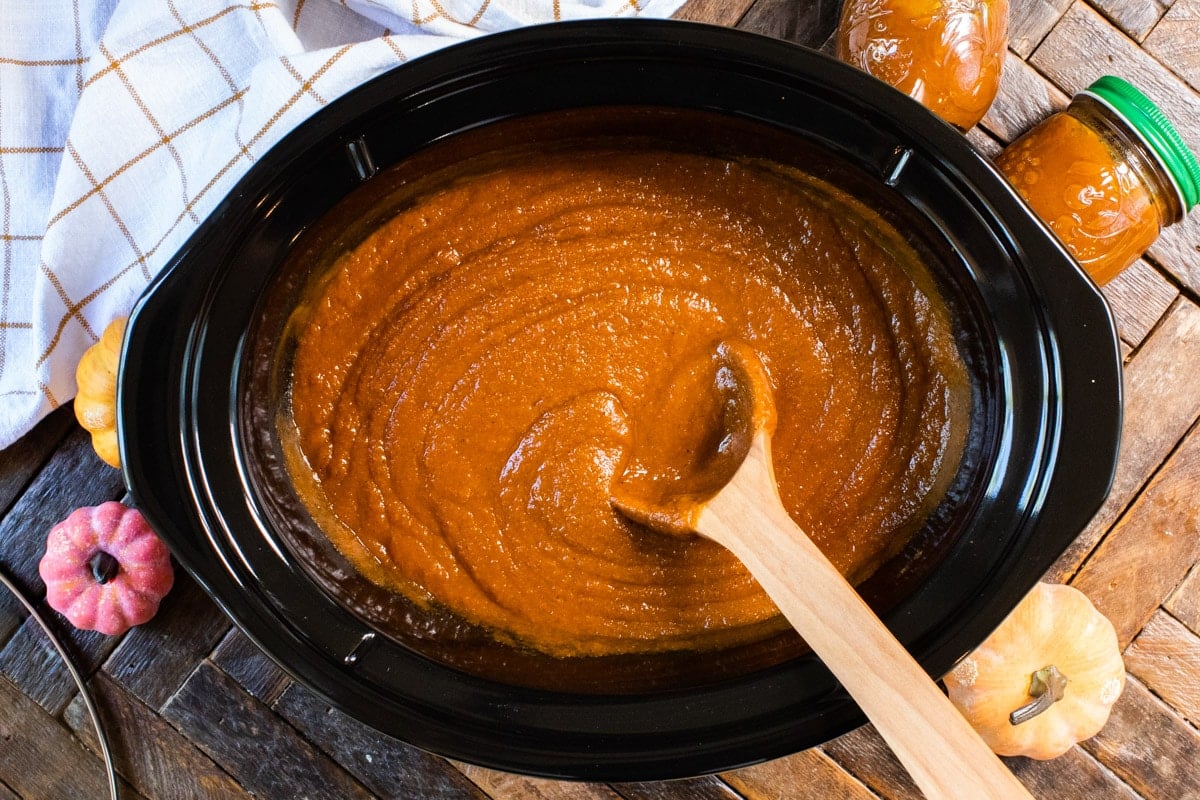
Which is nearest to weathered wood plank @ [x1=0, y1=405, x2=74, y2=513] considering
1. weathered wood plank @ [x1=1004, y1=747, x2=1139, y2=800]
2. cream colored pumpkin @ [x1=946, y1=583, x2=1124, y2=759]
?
cream colored pumpkin @ [x1=946, y1=583, x2=1124, y2=759]

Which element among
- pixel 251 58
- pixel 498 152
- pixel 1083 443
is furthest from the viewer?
pixel 251 58

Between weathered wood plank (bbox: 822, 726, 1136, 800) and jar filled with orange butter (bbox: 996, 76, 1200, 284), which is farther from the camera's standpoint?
weathered wood plank (bbox: 822, 726, 1136, 800)

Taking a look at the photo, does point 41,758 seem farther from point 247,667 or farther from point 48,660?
point 247,667

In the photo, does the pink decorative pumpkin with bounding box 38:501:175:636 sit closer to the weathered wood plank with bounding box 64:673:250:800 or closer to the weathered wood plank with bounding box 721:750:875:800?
the weathered wood plank with bounding box 64:673:250:800

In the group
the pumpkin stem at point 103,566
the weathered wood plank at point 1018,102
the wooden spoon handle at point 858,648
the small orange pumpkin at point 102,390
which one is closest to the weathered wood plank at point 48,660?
the pumpkin stem at point 103,566

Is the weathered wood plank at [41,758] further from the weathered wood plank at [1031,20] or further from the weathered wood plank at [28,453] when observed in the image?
the weathered wood plank at [1031,20]

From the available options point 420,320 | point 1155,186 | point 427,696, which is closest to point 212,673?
point 427,696

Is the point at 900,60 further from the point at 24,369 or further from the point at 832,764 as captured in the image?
the point at 24,369
